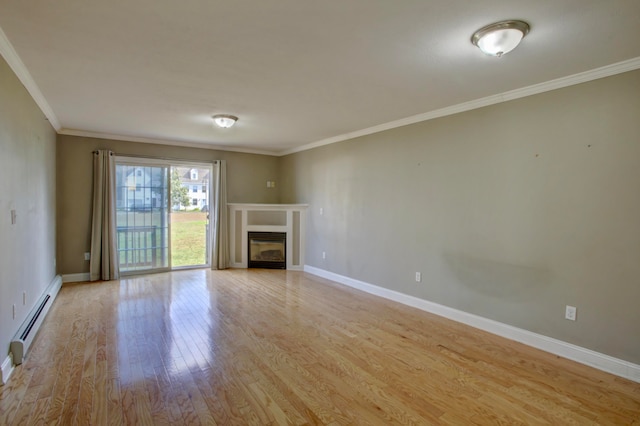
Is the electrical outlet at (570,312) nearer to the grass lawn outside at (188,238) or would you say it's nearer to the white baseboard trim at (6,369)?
the white baseboard trim at (6,369)

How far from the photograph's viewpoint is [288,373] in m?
2.56

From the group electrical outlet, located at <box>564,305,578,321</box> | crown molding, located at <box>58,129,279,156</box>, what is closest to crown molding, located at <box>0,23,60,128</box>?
crown molding, located at <box>58,129,279,156</box>

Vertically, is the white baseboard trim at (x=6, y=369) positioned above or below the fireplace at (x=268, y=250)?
below

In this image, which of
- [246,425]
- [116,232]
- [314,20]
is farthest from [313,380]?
[116,232]

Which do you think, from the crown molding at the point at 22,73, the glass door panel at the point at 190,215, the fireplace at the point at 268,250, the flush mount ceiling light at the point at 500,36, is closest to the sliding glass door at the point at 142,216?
the glass door panel at the point at 190,215

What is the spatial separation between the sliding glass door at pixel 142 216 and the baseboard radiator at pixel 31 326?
1.39 m

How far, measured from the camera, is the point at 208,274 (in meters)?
5.98

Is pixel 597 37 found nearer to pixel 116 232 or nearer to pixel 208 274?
pixel 208 274

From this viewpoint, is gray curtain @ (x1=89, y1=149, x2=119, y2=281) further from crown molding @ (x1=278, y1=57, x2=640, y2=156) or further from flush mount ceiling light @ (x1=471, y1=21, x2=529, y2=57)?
flush mount ceiling light @ (x1=471, y1=21, x2=529, y2=57)

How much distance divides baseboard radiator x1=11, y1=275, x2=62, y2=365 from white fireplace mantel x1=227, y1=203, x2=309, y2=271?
2.95m

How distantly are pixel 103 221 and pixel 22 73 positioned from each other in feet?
10.2

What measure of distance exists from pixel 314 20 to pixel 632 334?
11.0 feet

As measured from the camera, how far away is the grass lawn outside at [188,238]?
6.28 meters

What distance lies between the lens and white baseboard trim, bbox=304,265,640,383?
8.64 feet
